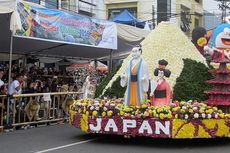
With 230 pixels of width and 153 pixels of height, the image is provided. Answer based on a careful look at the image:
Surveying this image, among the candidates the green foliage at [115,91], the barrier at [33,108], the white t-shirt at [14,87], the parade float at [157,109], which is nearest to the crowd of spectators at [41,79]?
the white t-shirt at [14,87]

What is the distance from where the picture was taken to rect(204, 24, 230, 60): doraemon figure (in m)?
12.6

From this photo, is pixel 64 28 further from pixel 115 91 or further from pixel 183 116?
pixel 183 116

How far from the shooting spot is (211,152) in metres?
8.77

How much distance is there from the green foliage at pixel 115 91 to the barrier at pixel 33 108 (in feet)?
6.64

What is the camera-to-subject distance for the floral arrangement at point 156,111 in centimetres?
945

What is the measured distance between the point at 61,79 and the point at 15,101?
24.4 ft

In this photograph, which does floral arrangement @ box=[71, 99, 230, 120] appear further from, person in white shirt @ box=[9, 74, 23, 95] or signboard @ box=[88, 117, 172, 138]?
person in white shirt @ box=[9, 74, 23, 95]

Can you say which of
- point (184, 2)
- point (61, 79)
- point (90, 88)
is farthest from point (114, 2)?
point (90, 88)

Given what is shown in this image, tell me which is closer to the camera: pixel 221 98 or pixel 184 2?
pixel 221 98

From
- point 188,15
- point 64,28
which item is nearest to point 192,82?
point 64,28

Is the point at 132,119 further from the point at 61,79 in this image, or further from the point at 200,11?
the point at 200,11

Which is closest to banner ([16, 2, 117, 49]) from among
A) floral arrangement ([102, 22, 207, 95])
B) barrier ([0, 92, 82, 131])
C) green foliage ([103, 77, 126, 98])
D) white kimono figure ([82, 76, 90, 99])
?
white kimono figure ([82, 76, 90, 99])

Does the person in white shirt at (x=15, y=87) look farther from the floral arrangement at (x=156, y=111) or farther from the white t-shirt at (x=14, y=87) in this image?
the floral arrangement at (x=156, y=111)

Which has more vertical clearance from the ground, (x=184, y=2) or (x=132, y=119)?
(x=184, y=2)
